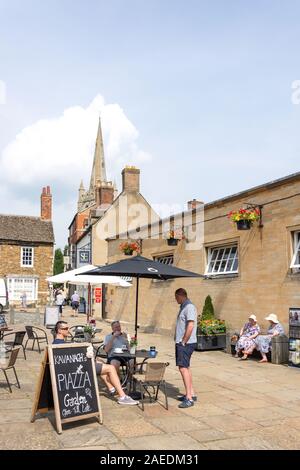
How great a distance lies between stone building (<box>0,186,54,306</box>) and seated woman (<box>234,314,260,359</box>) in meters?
29.8

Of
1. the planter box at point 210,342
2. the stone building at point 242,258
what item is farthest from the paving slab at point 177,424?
the planter box at point 210,342

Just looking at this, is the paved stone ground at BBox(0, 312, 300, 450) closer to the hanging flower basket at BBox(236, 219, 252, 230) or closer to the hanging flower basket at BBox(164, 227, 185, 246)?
the hanging flower basket at BBox(236, 219, 252, 230)

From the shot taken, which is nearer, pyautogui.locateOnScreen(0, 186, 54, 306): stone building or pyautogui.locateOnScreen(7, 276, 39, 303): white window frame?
pyautogui.locateOnScreen(7, 276, 39, 303): white window frame

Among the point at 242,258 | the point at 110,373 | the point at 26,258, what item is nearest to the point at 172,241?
the point at 242,258

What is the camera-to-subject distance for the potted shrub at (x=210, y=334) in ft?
44.6

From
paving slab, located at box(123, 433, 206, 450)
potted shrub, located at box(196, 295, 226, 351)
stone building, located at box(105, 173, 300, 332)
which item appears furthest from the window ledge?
paving slab, located at box(123, 433, 206, 450)

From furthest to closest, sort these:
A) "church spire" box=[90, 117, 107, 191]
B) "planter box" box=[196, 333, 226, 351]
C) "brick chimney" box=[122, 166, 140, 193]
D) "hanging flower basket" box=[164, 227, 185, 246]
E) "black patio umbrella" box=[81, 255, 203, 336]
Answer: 1. "church spire" box=[90, 117, 107, 191]
2. "brick chimney" box=[122, 166, 140, 193]
3. "hanging flower basket" box=[164, 227, 185, 246]
4. "planter box" box=[196, 333, 226, 351]
5. "black patio umbrella" box=[81, 255, 203, 336]

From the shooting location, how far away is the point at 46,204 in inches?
1761

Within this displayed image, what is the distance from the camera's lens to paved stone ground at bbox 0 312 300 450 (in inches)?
219

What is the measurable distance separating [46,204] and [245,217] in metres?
33.8

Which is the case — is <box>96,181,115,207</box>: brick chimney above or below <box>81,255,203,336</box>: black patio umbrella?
above

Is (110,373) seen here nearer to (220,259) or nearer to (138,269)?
(138,269)
